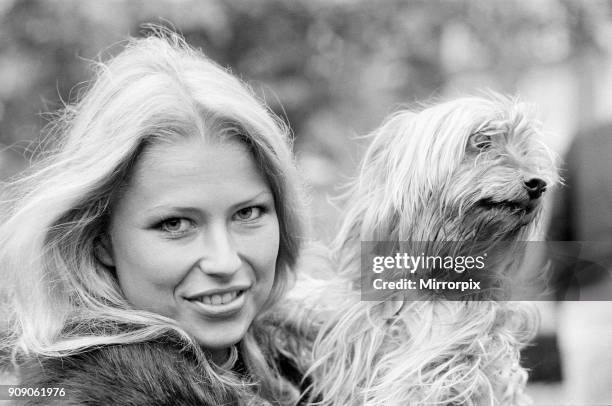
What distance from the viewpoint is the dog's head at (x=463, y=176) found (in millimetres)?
2037

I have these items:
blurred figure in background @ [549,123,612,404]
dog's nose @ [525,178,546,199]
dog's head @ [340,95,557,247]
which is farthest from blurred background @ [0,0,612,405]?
dog's nose @ [525,178,546,199]

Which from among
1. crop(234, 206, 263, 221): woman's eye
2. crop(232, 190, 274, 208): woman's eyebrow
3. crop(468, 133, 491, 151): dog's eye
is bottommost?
crop(234, 206, 263, 221): woman's eye

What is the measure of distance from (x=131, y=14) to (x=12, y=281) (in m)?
3.60

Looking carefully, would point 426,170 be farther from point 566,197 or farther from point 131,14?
point 131,14

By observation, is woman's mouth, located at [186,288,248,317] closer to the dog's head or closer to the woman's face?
the woman's face

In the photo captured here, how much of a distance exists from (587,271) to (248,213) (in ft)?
5.07

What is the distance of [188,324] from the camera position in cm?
209

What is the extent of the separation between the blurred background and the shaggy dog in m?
3.20

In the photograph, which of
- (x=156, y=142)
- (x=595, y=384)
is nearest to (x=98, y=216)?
(x=156, y=142)

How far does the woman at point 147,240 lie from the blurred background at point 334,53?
334 centimetres

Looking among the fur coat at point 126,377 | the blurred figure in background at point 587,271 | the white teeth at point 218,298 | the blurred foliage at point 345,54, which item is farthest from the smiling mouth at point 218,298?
the blurred foliage at point 345,54

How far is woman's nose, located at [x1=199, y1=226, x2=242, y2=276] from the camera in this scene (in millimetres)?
2004
